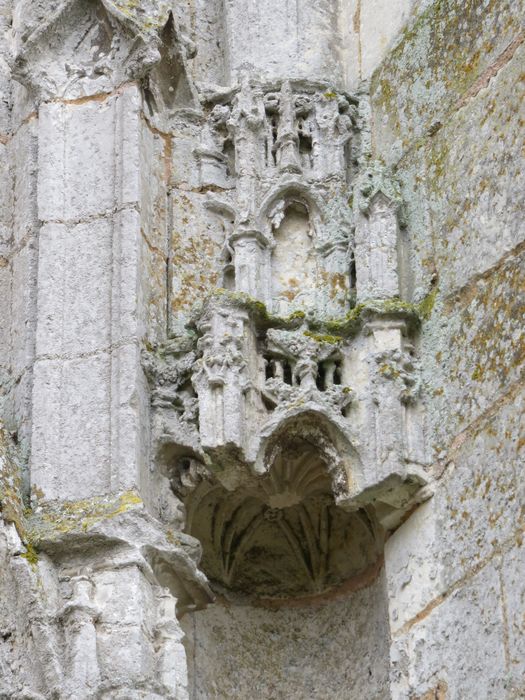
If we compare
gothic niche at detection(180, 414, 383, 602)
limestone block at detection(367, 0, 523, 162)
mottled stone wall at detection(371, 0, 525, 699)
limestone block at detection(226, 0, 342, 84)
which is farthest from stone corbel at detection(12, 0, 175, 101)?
gothic niche at detection(180, 414, 383, 602)

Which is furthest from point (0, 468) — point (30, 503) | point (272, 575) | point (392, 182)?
point (392, 182)

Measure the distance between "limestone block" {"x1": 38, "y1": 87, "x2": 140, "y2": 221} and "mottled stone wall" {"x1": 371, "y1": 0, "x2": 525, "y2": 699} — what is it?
3.43ft

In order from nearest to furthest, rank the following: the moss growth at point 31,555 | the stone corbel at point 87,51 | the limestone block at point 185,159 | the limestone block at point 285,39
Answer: the moss growth at point 31,555
the stone corbel at point 87,51
the limestone block at point 185,159
the limestone block at point 285,39

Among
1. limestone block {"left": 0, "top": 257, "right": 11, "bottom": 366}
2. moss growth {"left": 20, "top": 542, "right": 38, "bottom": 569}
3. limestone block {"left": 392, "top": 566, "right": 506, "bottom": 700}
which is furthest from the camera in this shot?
limestone block {"left": 0, "top": 257, "right": 11, "bottom": 366}

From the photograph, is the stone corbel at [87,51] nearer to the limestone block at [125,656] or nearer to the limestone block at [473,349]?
the limestone block at [473,349]

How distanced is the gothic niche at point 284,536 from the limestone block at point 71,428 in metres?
0.47

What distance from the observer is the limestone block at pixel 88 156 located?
27.5ft

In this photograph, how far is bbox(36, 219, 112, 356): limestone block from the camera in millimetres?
8094

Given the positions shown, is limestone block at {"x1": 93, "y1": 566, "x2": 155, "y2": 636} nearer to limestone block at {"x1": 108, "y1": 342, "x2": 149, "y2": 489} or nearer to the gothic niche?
limestone block at {"x1": 108, "y1": 342, "x2": 149, "y2": 489}

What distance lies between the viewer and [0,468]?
25.3 ft

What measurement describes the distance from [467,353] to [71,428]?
1451 millimetres

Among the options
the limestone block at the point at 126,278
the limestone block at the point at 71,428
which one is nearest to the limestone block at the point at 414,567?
the limestone block at the point at 71,428

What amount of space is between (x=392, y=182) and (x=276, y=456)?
46.8 inches

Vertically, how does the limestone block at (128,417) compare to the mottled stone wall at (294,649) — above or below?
above
